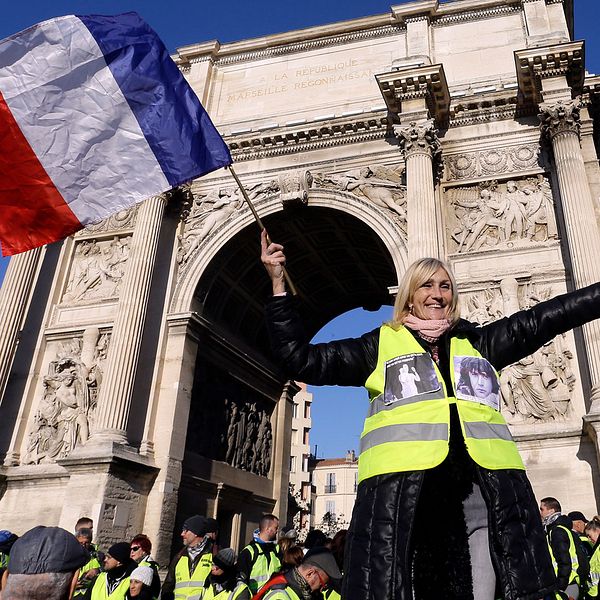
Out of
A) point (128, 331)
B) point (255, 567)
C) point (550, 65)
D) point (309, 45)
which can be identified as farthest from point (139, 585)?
point (309, 45)

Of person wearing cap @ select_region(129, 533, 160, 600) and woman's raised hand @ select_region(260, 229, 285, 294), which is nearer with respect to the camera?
woman's raised hand @ select_region(260, 229, 285, 294)

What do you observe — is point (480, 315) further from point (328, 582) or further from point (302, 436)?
point (302, 436)

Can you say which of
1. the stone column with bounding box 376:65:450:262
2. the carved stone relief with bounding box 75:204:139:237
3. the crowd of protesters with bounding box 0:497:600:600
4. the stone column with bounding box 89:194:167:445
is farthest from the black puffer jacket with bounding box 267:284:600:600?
the carved stone relief with bounding box 75:204:139:237

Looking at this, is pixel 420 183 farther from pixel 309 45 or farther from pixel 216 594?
pixel 216 594

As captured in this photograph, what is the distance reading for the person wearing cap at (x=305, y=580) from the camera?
4.33 m

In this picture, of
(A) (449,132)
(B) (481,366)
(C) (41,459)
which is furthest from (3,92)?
(A) (449,132)

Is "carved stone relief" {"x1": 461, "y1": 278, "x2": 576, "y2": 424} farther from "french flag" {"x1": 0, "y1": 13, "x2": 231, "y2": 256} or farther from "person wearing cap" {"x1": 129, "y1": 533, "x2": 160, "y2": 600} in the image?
"french flag" {"x1": 0, "y1": 13, "x2": 231, "y2": 256}

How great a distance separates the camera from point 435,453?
1994mm

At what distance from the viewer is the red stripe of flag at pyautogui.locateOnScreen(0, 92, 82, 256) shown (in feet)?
16.3

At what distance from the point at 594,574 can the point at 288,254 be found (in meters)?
12.8

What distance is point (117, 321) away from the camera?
15.0 meters

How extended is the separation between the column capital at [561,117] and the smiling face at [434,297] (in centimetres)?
1300

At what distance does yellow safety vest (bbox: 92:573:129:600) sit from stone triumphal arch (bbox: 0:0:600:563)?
668 centimetres

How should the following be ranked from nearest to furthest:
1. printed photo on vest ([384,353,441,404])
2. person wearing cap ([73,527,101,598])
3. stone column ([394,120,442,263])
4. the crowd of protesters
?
printed photo on vest ([384,353,441,404]), the crowd of protesters, person wearing cap ([73,527,101,598]), stone column ([394,120,442,263])
